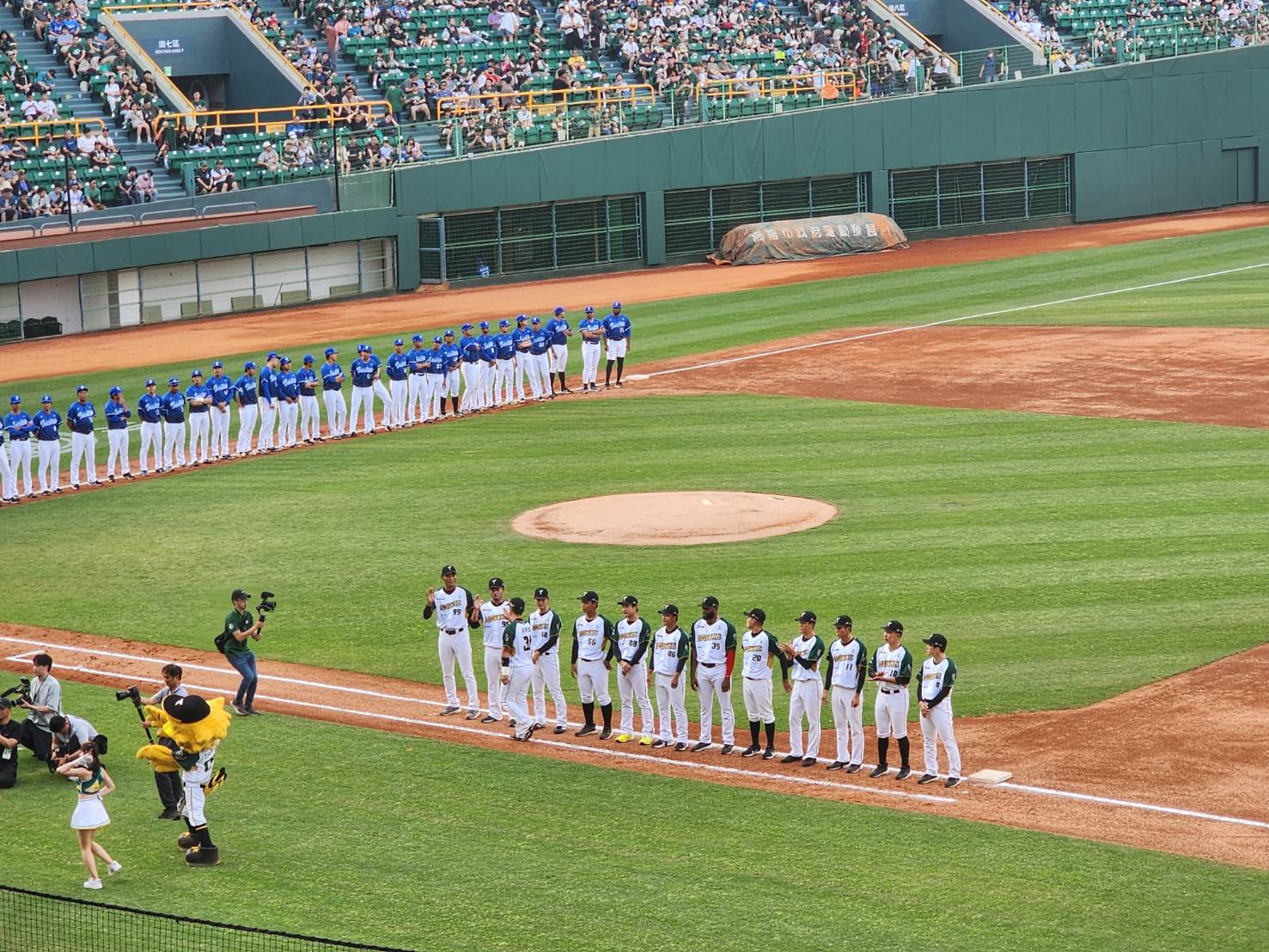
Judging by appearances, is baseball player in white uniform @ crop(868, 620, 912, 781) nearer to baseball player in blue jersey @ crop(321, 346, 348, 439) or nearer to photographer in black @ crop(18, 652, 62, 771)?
photographer in black @ crop(18, 652, 62, 771)

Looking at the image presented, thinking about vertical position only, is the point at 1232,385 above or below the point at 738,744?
above

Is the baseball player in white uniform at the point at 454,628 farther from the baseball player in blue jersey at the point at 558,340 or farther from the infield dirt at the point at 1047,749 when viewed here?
the baseball player in blue jersey at the point at 558,340

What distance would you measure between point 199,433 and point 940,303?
676 inches

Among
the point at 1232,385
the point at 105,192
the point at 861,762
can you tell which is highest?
the point at 105,192

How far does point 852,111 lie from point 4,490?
26.6 m

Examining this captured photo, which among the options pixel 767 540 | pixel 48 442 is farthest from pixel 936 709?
pixel 48 442

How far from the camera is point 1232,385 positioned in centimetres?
2722

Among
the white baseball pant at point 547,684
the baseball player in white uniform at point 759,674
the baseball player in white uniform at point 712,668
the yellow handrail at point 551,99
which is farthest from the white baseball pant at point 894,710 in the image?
the yellow handrail at point 551,99

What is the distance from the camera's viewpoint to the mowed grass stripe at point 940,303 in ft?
107

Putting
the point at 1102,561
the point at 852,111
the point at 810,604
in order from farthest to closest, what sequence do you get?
the point at 852,111
the point at 1102,561
the point at 810,604

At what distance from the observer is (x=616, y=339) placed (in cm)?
2927

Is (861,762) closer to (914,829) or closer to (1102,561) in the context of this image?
(914,829)

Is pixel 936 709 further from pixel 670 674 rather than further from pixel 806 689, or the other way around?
pixel 670 674

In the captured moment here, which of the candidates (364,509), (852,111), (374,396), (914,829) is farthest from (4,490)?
(852,111)
